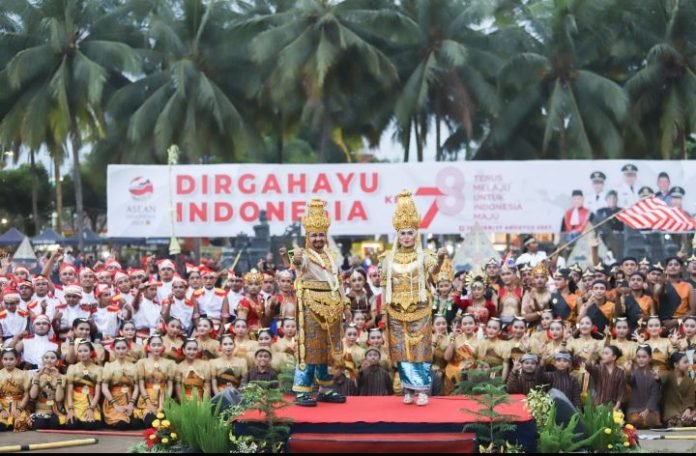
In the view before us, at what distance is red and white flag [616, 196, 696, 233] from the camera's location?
16500 mm

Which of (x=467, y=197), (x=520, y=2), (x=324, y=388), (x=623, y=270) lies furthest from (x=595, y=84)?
(x=324, y=388)

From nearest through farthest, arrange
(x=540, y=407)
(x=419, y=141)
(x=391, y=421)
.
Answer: (x=391, y=421)
(x=540, y=407)
(x=419, y=141)

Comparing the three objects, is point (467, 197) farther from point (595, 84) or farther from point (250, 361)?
point (595, 84)

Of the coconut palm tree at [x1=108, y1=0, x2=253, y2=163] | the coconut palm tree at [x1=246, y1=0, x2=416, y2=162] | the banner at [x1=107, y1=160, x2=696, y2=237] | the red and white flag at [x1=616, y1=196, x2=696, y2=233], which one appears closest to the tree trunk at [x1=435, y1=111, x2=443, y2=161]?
the coconut palm tree at [x1=246, y1=0, x2=416, y2=162]

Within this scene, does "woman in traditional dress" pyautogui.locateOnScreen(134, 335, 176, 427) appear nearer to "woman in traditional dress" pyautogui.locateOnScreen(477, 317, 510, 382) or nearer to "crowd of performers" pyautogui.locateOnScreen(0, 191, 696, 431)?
"crowd of performers" pyautogui.locateOnScreen(0, 191, 696, 431)

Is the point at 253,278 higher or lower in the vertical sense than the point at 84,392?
higher

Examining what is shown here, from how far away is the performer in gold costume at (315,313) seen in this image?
31.8 ft

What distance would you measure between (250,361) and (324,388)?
2314mm

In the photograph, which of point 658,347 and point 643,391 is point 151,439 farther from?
point 658,347

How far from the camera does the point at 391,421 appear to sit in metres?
8.80

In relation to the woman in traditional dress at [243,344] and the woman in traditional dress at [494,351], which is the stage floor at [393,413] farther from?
the woman in traditional dress at [243,344]

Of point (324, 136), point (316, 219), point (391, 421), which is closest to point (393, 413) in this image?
point (391, 421)

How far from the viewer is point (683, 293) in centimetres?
1293

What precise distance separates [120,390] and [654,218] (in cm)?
848
